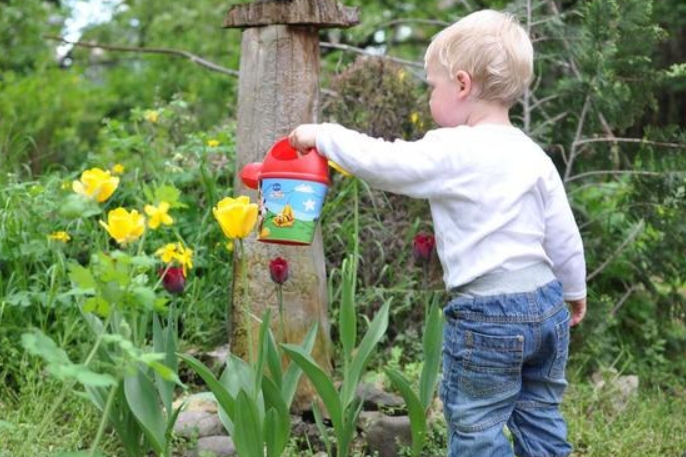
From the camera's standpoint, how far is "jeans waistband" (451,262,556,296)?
2582mm

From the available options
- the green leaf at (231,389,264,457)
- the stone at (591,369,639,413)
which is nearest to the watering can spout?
the green leaf at (231,389,264,457)

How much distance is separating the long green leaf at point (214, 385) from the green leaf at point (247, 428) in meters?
0.05

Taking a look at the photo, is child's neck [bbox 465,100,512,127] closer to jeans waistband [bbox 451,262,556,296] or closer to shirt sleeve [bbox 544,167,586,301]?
shirt sleeve [bbox 544,167,586,301]

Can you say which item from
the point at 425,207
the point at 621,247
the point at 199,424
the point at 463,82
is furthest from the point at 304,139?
the point at 621,247

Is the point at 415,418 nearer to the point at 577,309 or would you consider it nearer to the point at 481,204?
the point at 577,309

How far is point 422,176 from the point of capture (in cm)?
252

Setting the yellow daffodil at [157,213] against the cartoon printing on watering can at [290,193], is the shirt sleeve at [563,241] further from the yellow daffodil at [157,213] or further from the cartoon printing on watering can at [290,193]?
the yellow daffodil at [157,213]

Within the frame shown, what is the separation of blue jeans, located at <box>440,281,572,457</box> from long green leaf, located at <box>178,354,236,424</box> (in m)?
0.54

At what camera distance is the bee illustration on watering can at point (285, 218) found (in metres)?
2.65

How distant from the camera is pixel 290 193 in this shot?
265cm

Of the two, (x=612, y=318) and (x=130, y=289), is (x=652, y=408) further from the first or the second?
(x=130, y=289)

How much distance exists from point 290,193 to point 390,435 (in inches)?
38.7

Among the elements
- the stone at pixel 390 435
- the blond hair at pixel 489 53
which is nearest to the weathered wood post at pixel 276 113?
the stone at pixel 390 435

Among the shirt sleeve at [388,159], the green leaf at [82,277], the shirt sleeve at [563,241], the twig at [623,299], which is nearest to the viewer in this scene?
the green leaf at [82,277]
